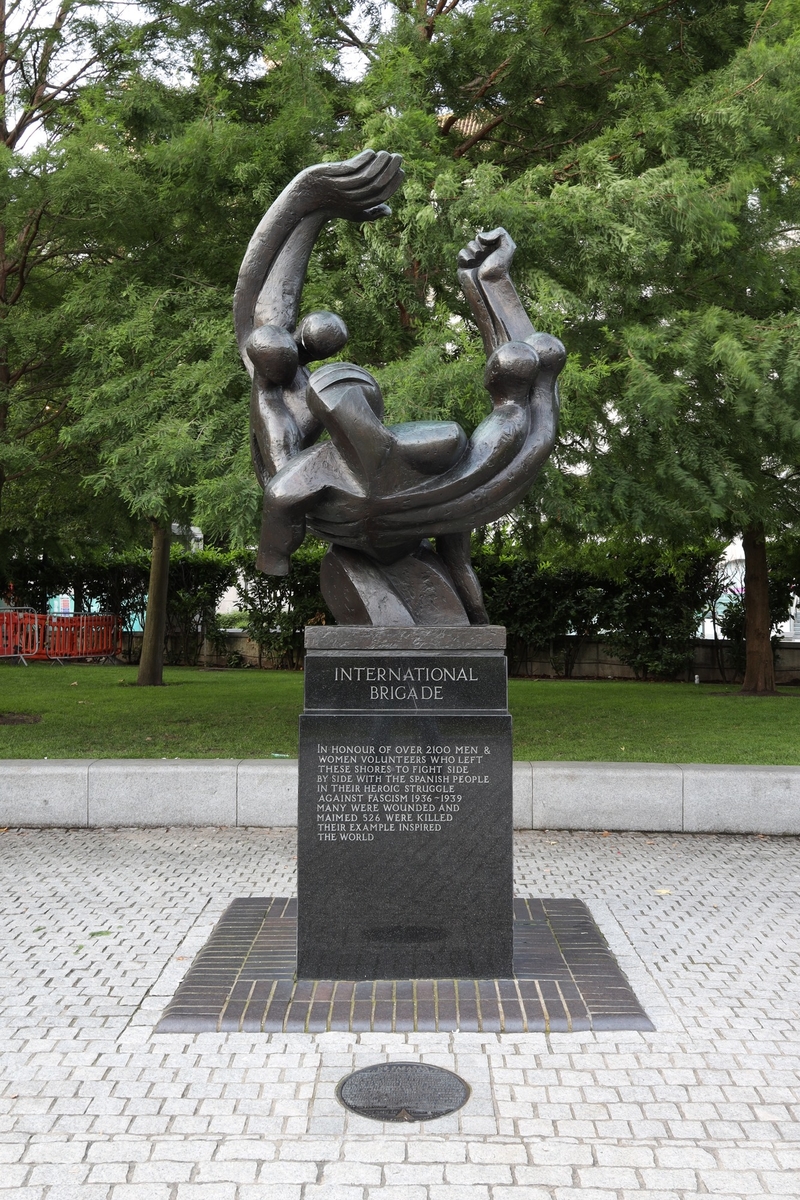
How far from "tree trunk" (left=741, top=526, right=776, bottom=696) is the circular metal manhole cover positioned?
A: 1374cm

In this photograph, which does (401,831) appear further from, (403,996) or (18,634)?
(18,634)

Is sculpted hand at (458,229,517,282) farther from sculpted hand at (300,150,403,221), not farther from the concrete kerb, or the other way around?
the concrete kerb

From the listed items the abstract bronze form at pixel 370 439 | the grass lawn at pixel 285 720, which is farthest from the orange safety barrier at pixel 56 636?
the abstract bronze form at pixel 370 439

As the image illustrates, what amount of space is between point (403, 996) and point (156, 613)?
42.7 ft

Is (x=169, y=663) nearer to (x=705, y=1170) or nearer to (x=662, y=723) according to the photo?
(x=662, y=723)

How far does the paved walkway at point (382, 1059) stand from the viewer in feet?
10.8

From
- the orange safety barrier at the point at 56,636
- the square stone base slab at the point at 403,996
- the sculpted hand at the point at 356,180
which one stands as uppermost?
the sculpted hand at the point at 356,180

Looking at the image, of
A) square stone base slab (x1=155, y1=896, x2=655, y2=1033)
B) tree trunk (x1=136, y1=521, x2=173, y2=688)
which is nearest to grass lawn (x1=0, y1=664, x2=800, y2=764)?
tree trunk (x1=136, y1=521, x2=173, y2=688)

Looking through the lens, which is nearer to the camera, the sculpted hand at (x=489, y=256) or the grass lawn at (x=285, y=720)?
the sculpted hand at (x=489, y=256)

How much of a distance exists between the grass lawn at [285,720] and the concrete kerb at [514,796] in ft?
4.22

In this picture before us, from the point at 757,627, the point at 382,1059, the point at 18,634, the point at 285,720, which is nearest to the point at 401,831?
the point at 382,1059

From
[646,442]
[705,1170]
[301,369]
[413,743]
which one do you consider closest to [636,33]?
[646,442]

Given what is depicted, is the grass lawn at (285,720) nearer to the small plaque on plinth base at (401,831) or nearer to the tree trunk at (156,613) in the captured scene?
the tree trunk at (156,613)

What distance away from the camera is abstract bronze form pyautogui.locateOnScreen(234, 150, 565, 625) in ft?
16.9
